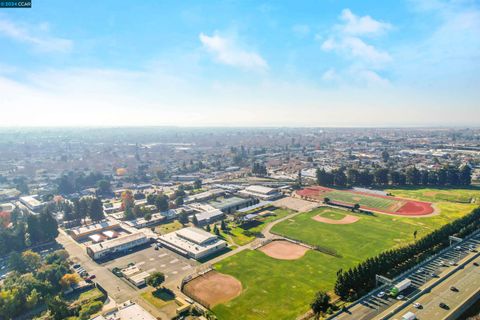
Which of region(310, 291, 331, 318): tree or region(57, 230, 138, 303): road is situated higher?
region(310, 291, 331, 318): tree

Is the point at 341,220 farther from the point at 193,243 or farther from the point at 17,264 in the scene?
the point at 17,264

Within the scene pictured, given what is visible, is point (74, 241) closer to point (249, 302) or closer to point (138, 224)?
point (138, 224)

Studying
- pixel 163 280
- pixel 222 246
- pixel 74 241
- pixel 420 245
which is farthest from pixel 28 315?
pixel 420 245

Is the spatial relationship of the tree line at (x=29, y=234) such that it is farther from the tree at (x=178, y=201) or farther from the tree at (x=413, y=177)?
the tree at (x=413, y=177)

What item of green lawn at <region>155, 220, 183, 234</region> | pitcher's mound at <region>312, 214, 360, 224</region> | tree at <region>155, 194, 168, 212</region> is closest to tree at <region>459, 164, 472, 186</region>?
pitcher's mound at <region>312, 214, 360, 224</region>

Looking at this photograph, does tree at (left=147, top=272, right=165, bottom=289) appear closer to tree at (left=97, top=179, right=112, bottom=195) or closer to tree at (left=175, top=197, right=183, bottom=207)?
tree at (left=175, top=197, right=183, bottom=207)

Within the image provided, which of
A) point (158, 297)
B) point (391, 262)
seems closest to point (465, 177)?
point (391, 262)
